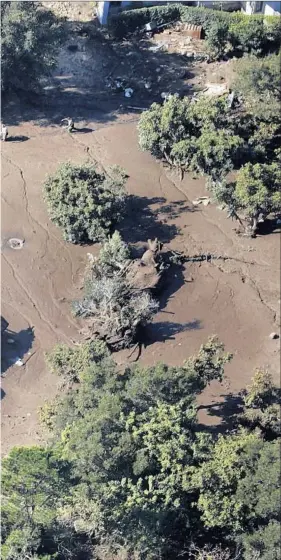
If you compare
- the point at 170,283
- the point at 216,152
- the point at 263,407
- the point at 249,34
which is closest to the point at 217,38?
the point at 249,34

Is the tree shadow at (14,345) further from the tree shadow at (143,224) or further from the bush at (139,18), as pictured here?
the bush at (139,18)

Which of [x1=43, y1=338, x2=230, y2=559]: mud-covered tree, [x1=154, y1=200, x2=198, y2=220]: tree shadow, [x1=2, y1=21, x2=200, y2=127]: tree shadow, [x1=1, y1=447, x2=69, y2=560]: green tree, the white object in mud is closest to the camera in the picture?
[x1=1, y1=447, x2=69, y2=560]: green tree

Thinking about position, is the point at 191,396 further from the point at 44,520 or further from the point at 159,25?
the point at 159,25

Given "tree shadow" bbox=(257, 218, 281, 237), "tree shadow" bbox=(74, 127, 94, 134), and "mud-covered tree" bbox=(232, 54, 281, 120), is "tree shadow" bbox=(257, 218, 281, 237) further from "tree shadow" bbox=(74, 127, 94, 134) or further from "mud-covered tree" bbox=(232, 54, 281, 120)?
"tree shadow" bbox=(74, 127, 94, 134)

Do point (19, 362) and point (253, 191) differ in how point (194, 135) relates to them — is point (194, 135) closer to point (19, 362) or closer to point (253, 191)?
point (253, 191)

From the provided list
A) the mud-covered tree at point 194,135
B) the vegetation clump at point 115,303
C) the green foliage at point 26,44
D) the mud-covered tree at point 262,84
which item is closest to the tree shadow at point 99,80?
the green foliage at point 26,44

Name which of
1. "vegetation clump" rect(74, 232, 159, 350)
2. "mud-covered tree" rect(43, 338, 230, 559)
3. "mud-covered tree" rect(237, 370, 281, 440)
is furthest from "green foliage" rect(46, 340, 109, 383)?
"mud-covered tree" rect(237, 370, 281, 440)
